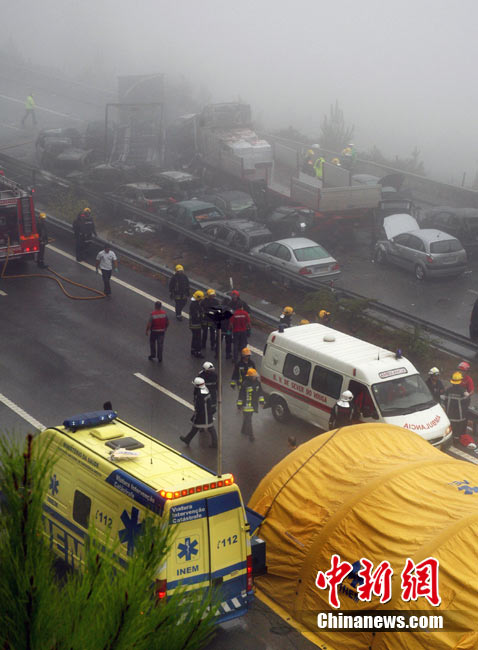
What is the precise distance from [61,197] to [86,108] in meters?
26.2

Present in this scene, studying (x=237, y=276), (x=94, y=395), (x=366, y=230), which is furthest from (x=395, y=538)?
(x=366, y=230)

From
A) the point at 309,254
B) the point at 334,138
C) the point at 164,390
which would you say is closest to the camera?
the point at 164,390

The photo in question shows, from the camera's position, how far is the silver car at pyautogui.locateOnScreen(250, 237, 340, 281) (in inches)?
977

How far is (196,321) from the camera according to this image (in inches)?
782

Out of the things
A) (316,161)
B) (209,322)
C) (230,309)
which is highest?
(316,161)

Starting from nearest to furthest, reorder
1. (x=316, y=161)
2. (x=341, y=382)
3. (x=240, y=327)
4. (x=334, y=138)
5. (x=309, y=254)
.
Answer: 1. (x=341, y=382)
2. (x=240, y=327)
3. (x=309, y=254)
4. (x=316, y=161)
5. (x=334, y=138)

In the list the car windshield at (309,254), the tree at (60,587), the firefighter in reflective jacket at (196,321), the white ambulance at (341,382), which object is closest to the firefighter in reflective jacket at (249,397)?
the white ambulance at (341,382)

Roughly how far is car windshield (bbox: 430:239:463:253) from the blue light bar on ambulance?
17.3m

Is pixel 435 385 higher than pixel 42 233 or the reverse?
higher

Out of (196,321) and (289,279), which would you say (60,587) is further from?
(289,279)

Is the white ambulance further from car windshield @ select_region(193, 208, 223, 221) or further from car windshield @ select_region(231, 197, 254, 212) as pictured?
car windshield @ select_region(231, 197, 254, 212)

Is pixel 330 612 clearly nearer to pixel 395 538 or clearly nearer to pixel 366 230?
pixel 395 538

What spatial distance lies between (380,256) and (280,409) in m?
12.2

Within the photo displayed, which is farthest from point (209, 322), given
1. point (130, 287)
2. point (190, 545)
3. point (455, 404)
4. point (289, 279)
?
point (190, 545)
